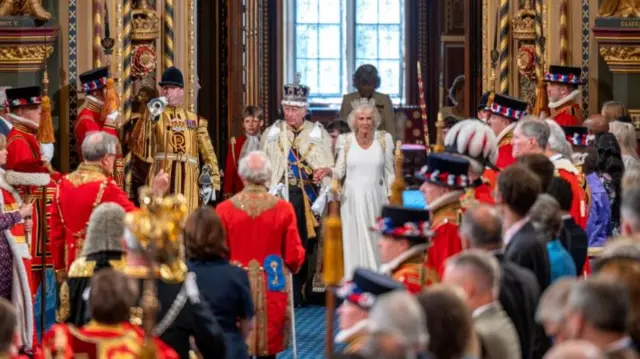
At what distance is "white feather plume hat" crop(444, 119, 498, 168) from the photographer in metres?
9.41

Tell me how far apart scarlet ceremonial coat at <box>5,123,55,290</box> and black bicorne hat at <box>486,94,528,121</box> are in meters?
3.51

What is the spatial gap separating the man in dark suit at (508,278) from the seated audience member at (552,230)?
95 cm

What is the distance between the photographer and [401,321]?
4812mm

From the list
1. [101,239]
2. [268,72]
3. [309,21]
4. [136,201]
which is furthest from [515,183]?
[309,21]

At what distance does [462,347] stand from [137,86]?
1029 cm

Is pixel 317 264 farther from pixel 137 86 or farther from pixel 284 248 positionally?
pixel 284 248

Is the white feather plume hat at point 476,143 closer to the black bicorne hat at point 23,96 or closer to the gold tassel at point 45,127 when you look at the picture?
the gold tassel at point 45,127

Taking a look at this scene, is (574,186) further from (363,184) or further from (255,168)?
(363,184)

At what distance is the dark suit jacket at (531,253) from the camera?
7.39 m

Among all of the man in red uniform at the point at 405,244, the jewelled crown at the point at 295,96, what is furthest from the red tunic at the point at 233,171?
the man in red uniform at the point at 405,244

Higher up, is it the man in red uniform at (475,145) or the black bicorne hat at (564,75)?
the black bicorne hat at (564,75)

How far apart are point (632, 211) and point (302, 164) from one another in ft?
24.7

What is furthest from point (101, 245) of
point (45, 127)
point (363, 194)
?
point (363, 194)

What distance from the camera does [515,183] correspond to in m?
7.57
